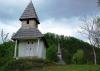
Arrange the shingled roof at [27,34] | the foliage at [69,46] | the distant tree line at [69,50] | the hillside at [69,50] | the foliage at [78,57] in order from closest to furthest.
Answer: the shingled roof at [27,34] < the hillside at [69,50] < the distant tree line at [69,50] < the foliage at [78,57] < the foliage at [69,46]

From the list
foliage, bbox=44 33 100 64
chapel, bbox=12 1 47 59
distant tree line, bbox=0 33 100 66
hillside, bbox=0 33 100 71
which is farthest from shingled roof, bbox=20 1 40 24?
foliage, bbox=44 33 100 64

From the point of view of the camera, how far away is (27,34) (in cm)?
3925

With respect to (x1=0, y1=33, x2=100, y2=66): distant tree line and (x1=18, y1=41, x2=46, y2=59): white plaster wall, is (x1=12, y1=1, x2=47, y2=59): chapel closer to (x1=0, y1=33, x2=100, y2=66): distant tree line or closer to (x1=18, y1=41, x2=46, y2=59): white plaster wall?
(x1=18, y1=41, x2=46, y2=59): white plaster wall

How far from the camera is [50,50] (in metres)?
63.4

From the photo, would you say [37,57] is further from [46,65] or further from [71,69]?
[71,69]

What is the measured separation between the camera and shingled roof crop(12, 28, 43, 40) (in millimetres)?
38719

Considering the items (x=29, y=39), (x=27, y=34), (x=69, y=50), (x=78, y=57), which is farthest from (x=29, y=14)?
(x=69, y=50)

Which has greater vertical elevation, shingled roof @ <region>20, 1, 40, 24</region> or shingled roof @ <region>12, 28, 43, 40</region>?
shingled roof @ <region>20, 1, 40, 24</region>

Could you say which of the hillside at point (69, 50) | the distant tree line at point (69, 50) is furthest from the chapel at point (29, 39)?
the distant tree line at point (69, 50)

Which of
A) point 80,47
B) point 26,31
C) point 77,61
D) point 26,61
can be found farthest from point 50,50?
point 26,61

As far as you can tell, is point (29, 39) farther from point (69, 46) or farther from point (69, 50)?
point (69, 46)

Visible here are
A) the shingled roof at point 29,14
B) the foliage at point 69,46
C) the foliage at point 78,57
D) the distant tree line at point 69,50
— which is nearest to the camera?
the shingled roof at point 29,14

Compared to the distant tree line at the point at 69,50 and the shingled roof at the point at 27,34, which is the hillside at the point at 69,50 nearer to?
the distant tree line at the point at 69,50

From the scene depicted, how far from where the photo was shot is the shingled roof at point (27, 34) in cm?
3872
